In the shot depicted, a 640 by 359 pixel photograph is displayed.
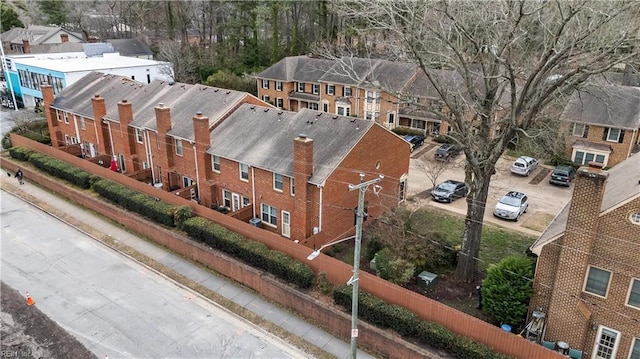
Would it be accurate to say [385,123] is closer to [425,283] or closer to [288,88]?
[288,88]

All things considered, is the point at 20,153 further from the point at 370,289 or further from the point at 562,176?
the point at 562,176

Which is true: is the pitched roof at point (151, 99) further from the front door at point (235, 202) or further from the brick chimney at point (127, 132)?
the front door at point (235, 202)

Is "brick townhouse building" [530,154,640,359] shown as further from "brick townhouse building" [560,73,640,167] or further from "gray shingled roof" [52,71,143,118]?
"gray shingled roof" [52,71,143,118]

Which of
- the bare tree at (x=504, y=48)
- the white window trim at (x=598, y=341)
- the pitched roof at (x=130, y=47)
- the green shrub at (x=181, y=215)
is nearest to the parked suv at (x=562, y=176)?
the bare tree at (x=504, y=48)

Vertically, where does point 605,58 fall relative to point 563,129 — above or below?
above

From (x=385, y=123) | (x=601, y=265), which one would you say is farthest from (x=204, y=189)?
(x=385, y=123)

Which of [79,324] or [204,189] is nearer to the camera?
[79,324]
